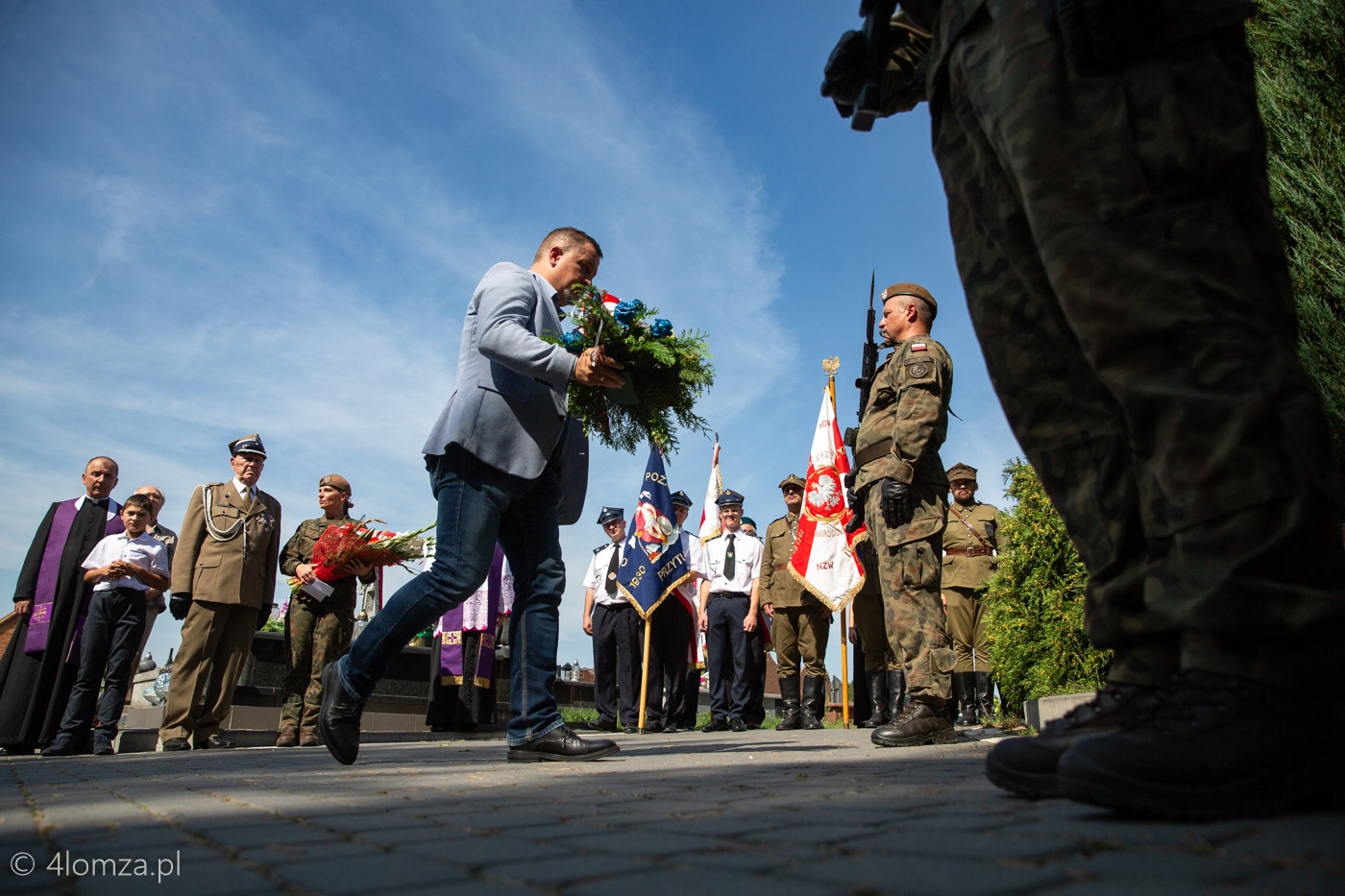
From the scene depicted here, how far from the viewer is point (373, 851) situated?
1241 millimetres

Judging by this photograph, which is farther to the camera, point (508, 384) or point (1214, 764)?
point (508, 384)

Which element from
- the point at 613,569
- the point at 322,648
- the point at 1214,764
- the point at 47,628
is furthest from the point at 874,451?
the point at 47,628

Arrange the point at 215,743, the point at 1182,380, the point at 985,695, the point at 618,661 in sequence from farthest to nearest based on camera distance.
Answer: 1. the point at 618,661
2. the point at 985,695
3. the point at 215,743
4. the point at 1182,380

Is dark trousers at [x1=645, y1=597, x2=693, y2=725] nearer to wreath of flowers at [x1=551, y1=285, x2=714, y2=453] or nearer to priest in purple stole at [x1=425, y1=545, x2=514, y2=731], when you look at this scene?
priest in purple stole at [x1=425, y1=545, x2=514, y2=731]

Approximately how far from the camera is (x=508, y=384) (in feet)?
12.4

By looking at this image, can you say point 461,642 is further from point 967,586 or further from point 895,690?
point 967,586

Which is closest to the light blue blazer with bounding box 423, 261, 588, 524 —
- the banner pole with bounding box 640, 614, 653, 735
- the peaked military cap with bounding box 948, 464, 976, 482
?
the banner pole with bounding box 640, 614, 653, 735

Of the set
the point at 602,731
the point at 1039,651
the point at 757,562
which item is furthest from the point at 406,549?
the point at 1039,651

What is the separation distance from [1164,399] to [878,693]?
8086mm

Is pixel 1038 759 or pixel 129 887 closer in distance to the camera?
pixel 129 887

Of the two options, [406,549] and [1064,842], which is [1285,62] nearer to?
[1064,842]

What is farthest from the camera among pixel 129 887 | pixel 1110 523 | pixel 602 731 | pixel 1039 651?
pixel 602 731

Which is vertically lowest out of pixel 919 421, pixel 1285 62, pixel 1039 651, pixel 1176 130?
pixel 1039 651

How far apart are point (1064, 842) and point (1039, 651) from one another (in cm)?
607
